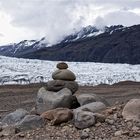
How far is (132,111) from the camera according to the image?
11328 mm

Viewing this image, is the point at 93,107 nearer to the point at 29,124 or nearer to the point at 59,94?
the point at 59,94

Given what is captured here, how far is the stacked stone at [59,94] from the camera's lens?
13.3m

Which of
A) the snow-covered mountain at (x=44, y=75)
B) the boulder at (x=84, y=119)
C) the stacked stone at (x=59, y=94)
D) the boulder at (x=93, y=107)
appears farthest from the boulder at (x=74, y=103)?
the snow-covered mountain at (x=44, y=75)

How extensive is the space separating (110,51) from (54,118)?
95.3m

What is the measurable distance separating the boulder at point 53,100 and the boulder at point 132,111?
2.22 meters

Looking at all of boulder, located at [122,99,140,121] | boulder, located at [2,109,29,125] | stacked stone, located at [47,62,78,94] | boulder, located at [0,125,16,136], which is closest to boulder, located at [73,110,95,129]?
boulder, located at [122,99,140,121]

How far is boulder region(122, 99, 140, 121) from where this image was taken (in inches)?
441

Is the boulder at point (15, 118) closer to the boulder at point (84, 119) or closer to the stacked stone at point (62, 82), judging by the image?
the stacked stone at point (62, 82)

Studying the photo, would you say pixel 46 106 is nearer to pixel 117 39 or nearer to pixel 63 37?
pixel 117 39

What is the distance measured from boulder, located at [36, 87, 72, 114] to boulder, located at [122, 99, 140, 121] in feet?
7.29

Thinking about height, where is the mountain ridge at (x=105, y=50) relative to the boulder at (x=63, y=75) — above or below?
above

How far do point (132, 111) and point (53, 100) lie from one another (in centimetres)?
275

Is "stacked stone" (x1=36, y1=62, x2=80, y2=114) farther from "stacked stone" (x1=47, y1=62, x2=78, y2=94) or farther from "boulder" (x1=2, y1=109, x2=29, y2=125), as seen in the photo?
"boulder" (x1=2, y1=109, x2=29, y2=125)

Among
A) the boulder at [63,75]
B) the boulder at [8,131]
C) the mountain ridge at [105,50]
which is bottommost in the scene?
the boulder at [8,131]
